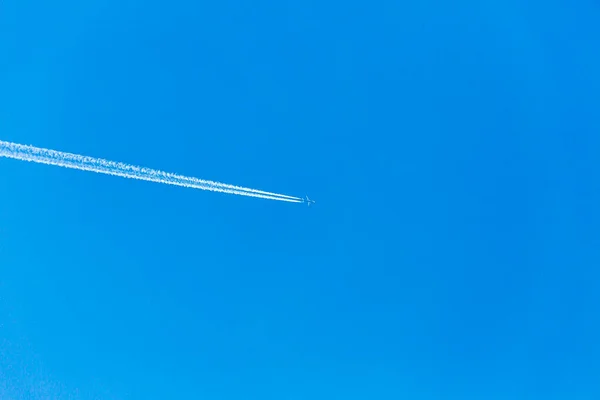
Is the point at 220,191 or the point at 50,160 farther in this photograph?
the point at 220,191

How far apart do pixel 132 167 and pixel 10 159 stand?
5.24 feet

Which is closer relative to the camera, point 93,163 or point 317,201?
point 93,163

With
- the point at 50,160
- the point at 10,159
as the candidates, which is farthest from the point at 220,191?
the point at 10,159

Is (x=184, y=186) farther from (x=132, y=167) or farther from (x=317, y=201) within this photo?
(x=317, y=201)

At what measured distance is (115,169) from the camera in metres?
5.75

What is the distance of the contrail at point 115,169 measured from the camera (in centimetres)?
544

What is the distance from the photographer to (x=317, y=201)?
6.25 m

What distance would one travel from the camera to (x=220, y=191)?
604 centimetres

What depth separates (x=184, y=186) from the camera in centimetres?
596

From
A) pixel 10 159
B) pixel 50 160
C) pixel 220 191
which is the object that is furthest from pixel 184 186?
pixel 10 159

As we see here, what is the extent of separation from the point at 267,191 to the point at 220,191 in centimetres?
66

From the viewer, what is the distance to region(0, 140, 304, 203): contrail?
5438 millimetres

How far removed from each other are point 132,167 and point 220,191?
1223mm

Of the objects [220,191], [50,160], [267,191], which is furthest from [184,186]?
[50,160]
